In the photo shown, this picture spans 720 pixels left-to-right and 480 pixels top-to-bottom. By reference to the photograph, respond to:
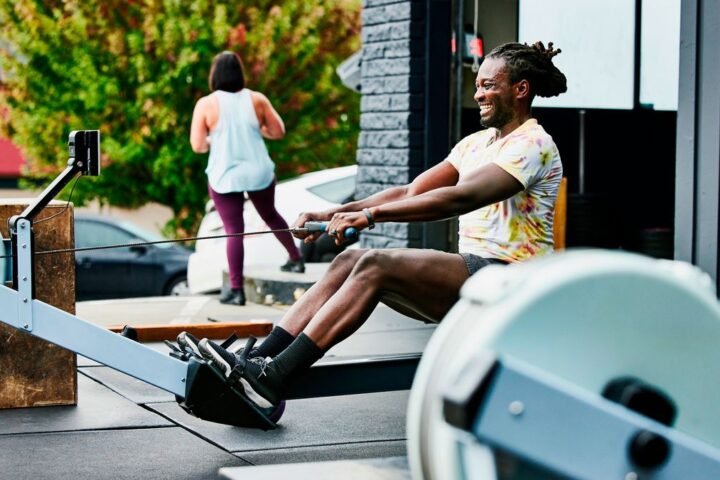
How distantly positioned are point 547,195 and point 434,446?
218 cm

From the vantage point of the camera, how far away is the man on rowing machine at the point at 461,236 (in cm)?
456

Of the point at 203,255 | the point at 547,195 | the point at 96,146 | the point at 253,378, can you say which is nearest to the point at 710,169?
the point at 547,195

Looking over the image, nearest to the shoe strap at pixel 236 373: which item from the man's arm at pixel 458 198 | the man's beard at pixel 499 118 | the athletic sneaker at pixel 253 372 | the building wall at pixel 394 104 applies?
the athletic sneaker at pixel 253 372

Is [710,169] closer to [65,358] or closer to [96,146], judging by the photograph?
[96,146]

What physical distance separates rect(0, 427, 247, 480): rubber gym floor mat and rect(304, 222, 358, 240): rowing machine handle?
923 millimetres

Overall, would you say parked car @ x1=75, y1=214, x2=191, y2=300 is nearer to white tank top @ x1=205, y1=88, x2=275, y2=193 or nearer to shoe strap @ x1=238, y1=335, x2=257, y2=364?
white tank top @ x1=205, y1=88, x2=275, y2=193

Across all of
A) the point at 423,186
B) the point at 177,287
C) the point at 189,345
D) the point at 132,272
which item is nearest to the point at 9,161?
the point at 132,272

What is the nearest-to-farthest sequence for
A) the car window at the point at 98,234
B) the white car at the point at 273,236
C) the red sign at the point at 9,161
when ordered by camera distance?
the white car at the point at 273,236 → the car window at the point at 98,234 → the red sign at the point at 9,161

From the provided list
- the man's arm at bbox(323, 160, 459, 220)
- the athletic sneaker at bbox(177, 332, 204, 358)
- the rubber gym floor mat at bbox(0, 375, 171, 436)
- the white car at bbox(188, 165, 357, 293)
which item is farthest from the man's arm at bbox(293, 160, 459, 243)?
the white car at bbox(188, 165, 357, 293)

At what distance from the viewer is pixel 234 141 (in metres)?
9.09

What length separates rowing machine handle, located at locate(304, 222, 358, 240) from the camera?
Result: 456cm

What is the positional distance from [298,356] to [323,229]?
1.59ft

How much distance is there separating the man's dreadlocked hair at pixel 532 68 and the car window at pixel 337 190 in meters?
7.00

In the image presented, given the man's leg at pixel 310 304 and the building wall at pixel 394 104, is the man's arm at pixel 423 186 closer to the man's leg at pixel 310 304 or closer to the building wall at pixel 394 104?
the man's leg at pixel 310 304
